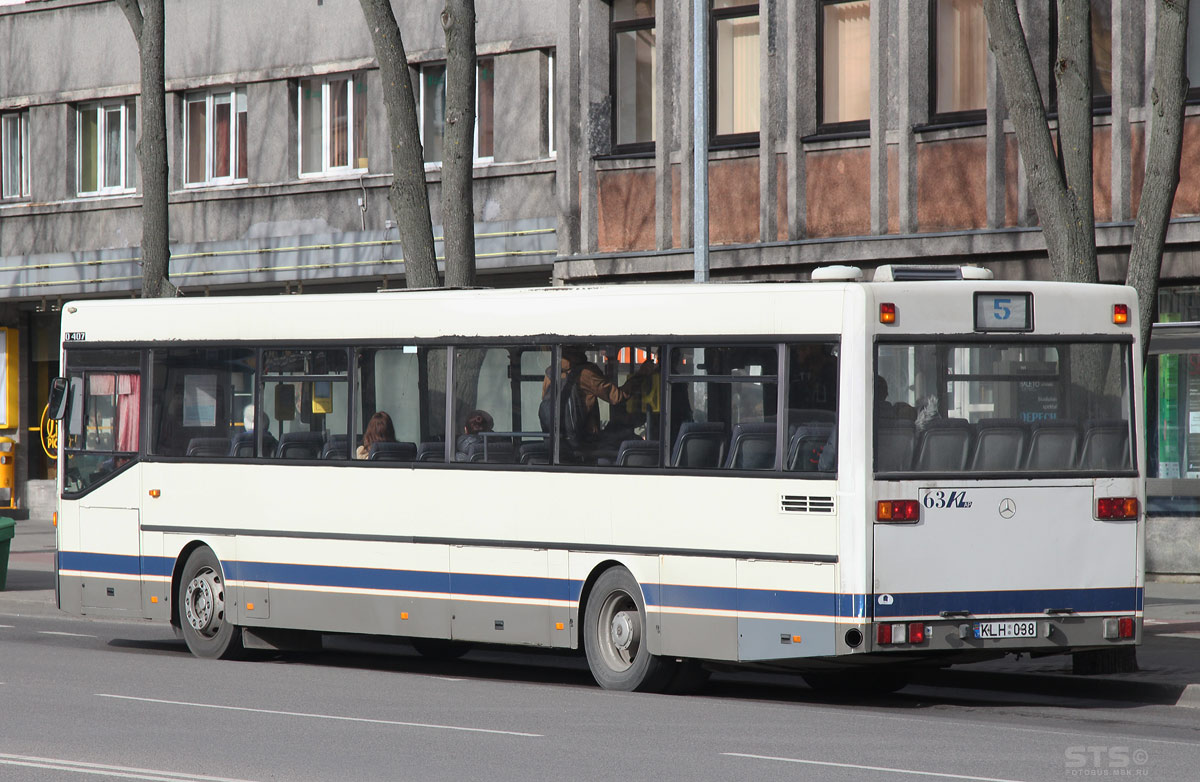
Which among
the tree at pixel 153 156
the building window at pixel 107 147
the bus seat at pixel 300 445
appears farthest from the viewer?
the building window at pixel 107 147

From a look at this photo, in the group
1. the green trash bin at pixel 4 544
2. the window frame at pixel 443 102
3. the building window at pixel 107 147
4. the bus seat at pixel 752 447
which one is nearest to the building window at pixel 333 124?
the window frame at pixel 443 102

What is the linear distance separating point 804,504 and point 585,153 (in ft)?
41.3

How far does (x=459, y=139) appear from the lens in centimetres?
1852

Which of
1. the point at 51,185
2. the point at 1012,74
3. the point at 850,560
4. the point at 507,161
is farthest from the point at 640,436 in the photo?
the point at 51,185

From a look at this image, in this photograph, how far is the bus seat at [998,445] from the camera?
480 inches

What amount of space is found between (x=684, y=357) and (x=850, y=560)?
186 centimetres

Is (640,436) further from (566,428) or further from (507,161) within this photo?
(507,161)

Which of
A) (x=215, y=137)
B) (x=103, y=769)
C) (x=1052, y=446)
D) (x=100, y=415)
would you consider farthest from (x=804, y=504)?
(x=215, y=137)

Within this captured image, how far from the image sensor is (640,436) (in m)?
13.1

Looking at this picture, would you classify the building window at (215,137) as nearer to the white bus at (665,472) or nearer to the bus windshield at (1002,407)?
the white bus at (665,472)

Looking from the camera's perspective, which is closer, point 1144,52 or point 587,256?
point 1144,52

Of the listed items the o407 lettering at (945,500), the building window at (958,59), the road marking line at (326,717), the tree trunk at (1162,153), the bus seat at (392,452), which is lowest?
the road marking line at (326,717)
